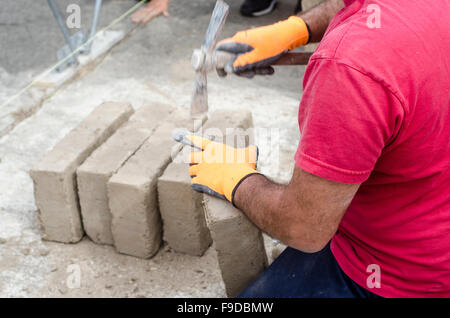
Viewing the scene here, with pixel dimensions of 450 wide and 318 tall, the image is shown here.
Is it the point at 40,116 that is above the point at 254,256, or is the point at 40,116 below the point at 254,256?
below

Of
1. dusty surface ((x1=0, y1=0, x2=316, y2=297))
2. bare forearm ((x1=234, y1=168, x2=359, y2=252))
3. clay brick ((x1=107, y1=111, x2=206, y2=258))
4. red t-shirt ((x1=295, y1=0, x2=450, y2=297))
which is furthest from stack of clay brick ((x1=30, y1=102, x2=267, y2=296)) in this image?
red t-shirt ((x1=295, y1=0, x2=450, y2=297))

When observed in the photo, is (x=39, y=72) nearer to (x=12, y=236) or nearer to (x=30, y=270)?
(x=12, y=236)

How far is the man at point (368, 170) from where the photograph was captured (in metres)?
1.32

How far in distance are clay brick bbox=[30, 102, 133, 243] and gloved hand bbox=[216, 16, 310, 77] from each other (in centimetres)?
99

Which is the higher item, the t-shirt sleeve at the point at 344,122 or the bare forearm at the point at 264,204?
the t-shirt sleeve at the point at 344,122

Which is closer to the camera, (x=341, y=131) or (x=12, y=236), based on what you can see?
(x=341, y=131)

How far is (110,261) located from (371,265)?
148cm

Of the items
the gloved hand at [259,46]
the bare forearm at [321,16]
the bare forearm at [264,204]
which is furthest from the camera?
the bare forearm at [321,16]

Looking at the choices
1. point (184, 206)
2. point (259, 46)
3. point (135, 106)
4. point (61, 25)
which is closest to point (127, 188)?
point (184, 206)

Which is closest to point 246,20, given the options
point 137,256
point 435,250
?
point 137,256

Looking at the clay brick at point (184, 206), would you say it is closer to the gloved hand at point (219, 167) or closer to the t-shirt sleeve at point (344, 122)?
the gloved hand at point (219, 167)

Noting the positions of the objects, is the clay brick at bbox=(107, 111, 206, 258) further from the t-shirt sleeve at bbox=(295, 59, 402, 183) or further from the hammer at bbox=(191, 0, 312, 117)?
the t-shirt sleeve at bbox=(295, 59, 402, 183)

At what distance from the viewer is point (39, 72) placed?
14.9 ft

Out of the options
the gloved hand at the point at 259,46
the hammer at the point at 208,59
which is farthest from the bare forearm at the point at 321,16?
the hammer at the point at 208,59
